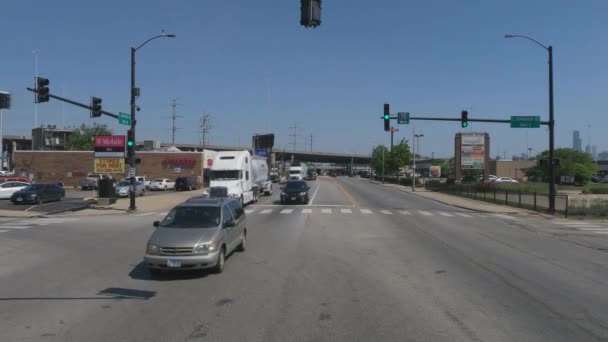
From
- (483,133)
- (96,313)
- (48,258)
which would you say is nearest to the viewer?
(96,313)

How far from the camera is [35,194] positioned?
1257 inches

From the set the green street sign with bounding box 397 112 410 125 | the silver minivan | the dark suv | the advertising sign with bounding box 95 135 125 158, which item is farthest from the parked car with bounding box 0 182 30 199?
the silver minivan

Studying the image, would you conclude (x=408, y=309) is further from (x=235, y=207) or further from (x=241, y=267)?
(x=235, y=207)

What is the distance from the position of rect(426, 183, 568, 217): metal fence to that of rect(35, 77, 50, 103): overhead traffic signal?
88.4ft

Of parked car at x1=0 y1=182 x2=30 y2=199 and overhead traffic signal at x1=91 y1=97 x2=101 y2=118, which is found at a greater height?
overhead traffic signal at x1=91 y1=97 x2=101 y2=118

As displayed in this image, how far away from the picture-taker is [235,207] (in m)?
13.3

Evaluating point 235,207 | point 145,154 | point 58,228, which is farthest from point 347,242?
point 145,154

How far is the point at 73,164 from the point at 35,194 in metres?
35.5

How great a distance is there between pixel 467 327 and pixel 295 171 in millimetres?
71858

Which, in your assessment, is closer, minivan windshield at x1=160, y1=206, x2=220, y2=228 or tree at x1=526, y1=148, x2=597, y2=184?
minivan windshield at x1=160, y1=206, x2=220, y2=228

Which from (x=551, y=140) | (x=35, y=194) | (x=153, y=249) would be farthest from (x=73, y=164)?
(x=153, y=249)

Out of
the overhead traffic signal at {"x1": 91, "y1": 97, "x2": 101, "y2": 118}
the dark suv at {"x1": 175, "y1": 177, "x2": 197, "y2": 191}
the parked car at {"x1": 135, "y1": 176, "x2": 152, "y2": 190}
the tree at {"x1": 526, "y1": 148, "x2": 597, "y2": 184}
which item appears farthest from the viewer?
the tree at {"x1": 526, "y1": 148, "x2": 597, "y2": 184}

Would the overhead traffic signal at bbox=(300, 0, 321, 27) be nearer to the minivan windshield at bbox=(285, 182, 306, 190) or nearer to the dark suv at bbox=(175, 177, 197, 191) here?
the minivan windshield at bbox=(285, 182, 306, 190)

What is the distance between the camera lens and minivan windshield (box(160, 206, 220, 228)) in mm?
11109
